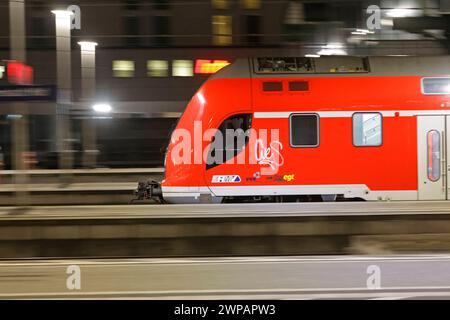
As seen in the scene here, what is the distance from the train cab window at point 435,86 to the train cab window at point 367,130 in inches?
45.5

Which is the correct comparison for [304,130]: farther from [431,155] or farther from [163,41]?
[163,41]

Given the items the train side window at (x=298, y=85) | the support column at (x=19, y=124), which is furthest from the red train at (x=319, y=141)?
the support column at (x=19, y=124)

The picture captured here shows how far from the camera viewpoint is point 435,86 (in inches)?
519

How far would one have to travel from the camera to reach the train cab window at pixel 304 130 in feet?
42.8

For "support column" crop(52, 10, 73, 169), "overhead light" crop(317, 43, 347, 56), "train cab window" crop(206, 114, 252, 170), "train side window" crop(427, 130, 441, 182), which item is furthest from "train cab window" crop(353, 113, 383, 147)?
"overhead light" crop(317, 43, 347, 56)

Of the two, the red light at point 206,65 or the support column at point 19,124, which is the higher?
the red light at point 206,65

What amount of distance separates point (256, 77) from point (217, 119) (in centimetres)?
122

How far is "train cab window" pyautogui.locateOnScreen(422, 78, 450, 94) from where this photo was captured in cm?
1314

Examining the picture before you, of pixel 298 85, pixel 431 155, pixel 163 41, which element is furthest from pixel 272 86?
pixel 163 41

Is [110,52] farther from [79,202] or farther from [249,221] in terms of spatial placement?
[249,221]

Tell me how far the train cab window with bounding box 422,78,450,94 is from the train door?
554mm

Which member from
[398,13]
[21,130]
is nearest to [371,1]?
[398,13]

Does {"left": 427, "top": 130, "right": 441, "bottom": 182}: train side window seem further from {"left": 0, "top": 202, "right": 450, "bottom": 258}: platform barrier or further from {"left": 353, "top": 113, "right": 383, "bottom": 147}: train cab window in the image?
{"left": 0, "top": 202, "right": 450, "bottom": 258}: platform barrier

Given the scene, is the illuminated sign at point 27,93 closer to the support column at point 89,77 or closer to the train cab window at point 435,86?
the train cab window at point 435,86
